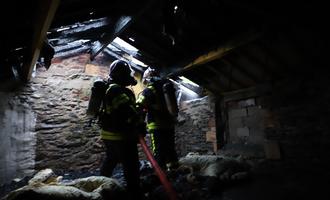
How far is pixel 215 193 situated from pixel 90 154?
11.2 feet

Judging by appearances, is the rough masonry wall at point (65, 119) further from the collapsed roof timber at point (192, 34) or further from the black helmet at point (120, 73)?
the black helmet at point (120, 73)

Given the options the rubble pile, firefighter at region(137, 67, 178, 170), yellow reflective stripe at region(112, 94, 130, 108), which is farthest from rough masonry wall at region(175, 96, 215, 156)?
yellow reflective stripe at region(112, 94, 130, 108)

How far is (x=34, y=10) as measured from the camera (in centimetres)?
243

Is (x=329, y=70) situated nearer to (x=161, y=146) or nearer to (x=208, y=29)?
(x=208, y=29)

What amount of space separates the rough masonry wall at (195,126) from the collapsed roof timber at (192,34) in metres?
0.58

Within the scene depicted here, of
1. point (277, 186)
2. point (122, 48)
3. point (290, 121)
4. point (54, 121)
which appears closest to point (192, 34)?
point (122, 48)

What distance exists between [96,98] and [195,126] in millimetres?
3692

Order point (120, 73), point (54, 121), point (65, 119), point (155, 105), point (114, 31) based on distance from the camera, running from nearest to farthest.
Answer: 1. point (120, 73)
2. point (155, 105)
3. point (114, 31)
4. point (54, 121)
5. point (65, 119)

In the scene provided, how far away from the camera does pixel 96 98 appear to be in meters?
2.86

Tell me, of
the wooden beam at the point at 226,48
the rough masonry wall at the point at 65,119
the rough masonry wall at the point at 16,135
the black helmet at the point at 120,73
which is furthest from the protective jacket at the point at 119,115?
the rough masonry wall at the point at 65,119

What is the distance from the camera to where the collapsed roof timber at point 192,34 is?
272 cm

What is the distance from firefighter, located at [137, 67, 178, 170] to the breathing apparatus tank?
2.77ft

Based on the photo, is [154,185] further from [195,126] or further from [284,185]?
[195,126]

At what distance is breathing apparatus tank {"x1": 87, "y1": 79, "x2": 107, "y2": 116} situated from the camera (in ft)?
9.30
